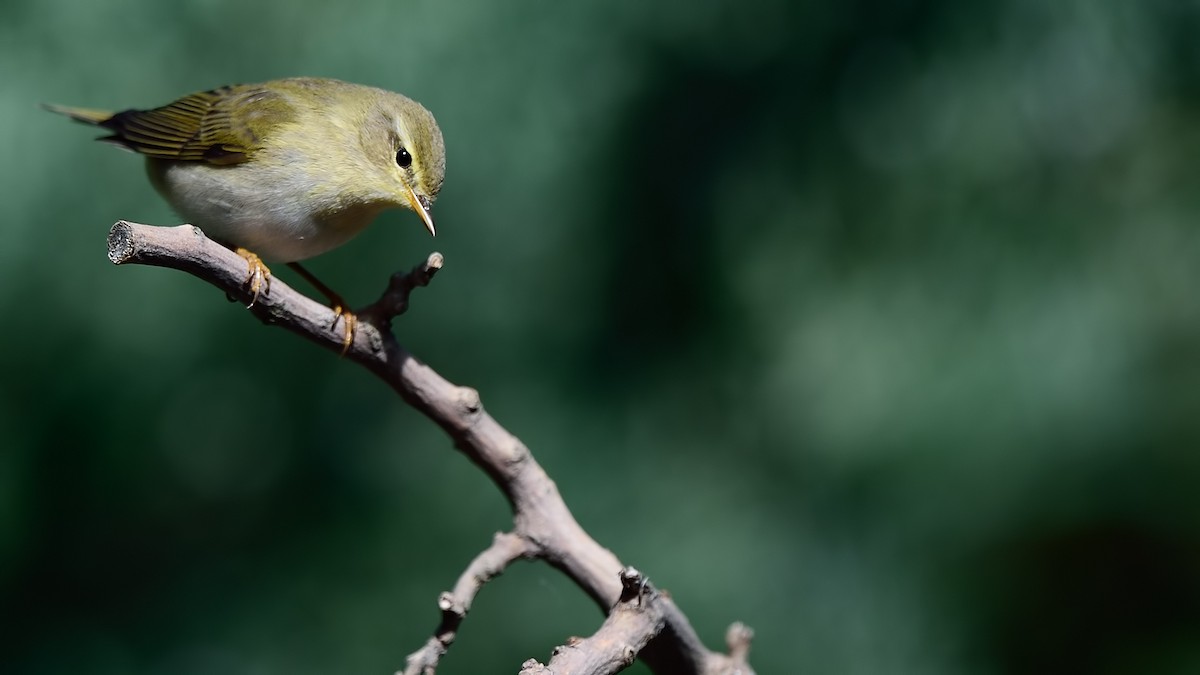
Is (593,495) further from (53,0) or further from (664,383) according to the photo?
(53,0)

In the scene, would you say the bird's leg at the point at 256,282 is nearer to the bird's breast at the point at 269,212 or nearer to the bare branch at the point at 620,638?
the bird's breast at the point at 269,212

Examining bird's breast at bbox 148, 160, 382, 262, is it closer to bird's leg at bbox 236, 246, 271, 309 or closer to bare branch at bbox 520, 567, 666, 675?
bird's leg at bbox 236, 246, 271, 309

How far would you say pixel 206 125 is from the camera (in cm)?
228

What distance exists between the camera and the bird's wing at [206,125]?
2.22 metres

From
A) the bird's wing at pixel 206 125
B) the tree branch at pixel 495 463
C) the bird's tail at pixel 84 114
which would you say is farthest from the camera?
the bird's tail at pixel 84 114

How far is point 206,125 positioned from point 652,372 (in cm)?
140

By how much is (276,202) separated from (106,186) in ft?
3.26

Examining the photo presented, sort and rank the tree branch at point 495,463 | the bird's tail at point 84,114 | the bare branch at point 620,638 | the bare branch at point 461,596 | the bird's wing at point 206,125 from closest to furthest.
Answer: the bare branch at point 620,638, the bare branch at point 461,596, the tree branch at point 495,463, the bird's wing at point 206,125, the bird's tail at point 84,114

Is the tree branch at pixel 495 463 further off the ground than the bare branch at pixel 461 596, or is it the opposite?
the tree branch at pixel 495 463

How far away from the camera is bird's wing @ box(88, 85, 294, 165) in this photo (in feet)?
7.28

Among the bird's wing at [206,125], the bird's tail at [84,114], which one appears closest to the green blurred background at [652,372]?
the bird's tail at [84,114]

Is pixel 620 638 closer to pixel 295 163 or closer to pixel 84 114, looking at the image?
pixel 295 163

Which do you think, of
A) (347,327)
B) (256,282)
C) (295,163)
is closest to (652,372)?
(295,163)

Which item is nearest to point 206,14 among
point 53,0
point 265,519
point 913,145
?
point 53,0
